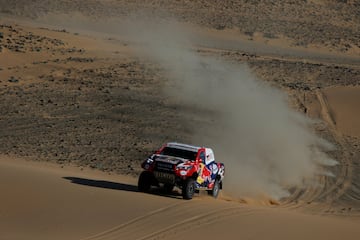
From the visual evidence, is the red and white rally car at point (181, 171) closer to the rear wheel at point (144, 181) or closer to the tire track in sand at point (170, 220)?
the rear wheel at point (144, 181)

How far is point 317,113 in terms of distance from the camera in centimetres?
3597

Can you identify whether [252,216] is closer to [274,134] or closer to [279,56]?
[274,134]

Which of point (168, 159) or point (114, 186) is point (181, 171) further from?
point (114, 186)

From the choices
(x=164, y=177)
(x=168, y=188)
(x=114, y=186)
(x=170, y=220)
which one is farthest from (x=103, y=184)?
(x=170, y=220)

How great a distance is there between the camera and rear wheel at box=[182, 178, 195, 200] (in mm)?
20172

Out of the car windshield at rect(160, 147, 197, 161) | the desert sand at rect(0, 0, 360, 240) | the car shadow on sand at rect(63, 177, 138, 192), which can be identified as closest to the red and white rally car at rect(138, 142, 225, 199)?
the car windshield at rect(160, 147, 197, 161)

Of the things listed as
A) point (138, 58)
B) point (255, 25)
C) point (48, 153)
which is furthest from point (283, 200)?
point (255, 25)

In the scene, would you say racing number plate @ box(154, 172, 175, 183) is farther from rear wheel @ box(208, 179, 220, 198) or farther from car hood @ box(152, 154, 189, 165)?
rear wheel @ box(208, 179, 220, 198)

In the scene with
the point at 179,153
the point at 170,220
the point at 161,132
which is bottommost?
the point at 170,220

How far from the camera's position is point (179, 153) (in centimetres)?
2155

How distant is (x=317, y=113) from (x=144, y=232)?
20.5 metres

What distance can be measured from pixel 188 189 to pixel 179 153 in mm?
1527

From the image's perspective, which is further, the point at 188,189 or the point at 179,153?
the point at 179,153

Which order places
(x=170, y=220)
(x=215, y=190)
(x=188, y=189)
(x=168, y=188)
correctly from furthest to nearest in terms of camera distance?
(x=215, y=190) → (x=168, y=188) → (x=188, y=189) → (x=170, y=220)
